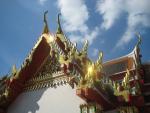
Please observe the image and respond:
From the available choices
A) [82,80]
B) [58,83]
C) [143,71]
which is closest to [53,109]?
[58,83]

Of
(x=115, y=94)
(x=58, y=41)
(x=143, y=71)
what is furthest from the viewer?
(x=143, y=71)

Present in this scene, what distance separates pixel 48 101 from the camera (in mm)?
12992

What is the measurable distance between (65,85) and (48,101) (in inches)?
40.9

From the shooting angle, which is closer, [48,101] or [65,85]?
[65,85]

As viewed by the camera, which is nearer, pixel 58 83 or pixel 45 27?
pixel 58 83

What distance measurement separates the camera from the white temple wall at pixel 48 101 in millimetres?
12156

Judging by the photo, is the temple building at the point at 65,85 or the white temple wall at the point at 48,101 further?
the white temple wall at the point at 48,101

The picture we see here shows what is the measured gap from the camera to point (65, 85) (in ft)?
41.6

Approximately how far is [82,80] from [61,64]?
1.69m

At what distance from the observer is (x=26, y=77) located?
14.3m

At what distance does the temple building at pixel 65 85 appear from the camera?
1116cm

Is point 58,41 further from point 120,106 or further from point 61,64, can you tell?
point 120,106

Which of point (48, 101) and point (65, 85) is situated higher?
point (65, 85)

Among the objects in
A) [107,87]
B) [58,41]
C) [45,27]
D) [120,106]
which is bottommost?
[120,106]
